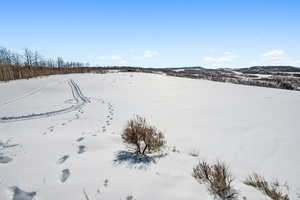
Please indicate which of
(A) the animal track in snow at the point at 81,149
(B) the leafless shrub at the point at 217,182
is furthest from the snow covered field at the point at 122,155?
(B) the leafless shrub at the point at 217,182

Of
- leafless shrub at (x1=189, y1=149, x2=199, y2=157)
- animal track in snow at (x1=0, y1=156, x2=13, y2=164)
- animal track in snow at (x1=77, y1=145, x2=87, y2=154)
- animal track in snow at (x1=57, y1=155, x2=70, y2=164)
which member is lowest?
leafless shrub at (x1=189, y1=149, x2=199, y2=157)

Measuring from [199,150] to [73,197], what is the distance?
320cm

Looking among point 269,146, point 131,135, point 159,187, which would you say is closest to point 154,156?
point 131,135

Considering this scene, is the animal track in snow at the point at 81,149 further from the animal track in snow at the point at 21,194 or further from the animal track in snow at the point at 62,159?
the animal track in snow at the point at 21,194

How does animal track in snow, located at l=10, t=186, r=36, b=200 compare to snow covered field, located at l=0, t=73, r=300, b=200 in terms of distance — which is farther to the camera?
snow covered field, located at l=0, t=73, r=300, b=200

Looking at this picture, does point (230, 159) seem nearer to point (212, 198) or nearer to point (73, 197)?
A: point (212, 198)

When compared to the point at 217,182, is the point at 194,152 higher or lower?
lower

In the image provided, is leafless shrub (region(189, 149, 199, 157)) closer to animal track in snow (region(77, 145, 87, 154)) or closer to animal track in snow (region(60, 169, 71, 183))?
animal track in snow (region(77, 145, 87, 154))

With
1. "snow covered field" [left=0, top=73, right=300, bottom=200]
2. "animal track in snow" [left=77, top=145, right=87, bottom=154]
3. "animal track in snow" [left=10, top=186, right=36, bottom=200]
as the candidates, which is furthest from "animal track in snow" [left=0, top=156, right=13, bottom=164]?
"animal track in snow" [left=77, top=145, right=87, bottom=154]

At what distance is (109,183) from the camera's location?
2635 mm

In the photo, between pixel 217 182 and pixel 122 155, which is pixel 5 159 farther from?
pixel 217 182

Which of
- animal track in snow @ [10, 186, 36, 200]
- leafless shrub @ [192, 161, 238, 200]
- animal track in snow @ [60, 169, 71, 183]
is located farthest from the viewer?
animal track in snow @ [60, 169, 71, 183]

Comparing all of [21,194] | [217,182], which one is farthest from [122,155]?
[217,182]

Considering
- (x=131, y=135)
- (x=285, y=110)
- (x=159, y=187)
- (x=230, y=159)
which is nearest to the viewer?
(x=159, y=187)
